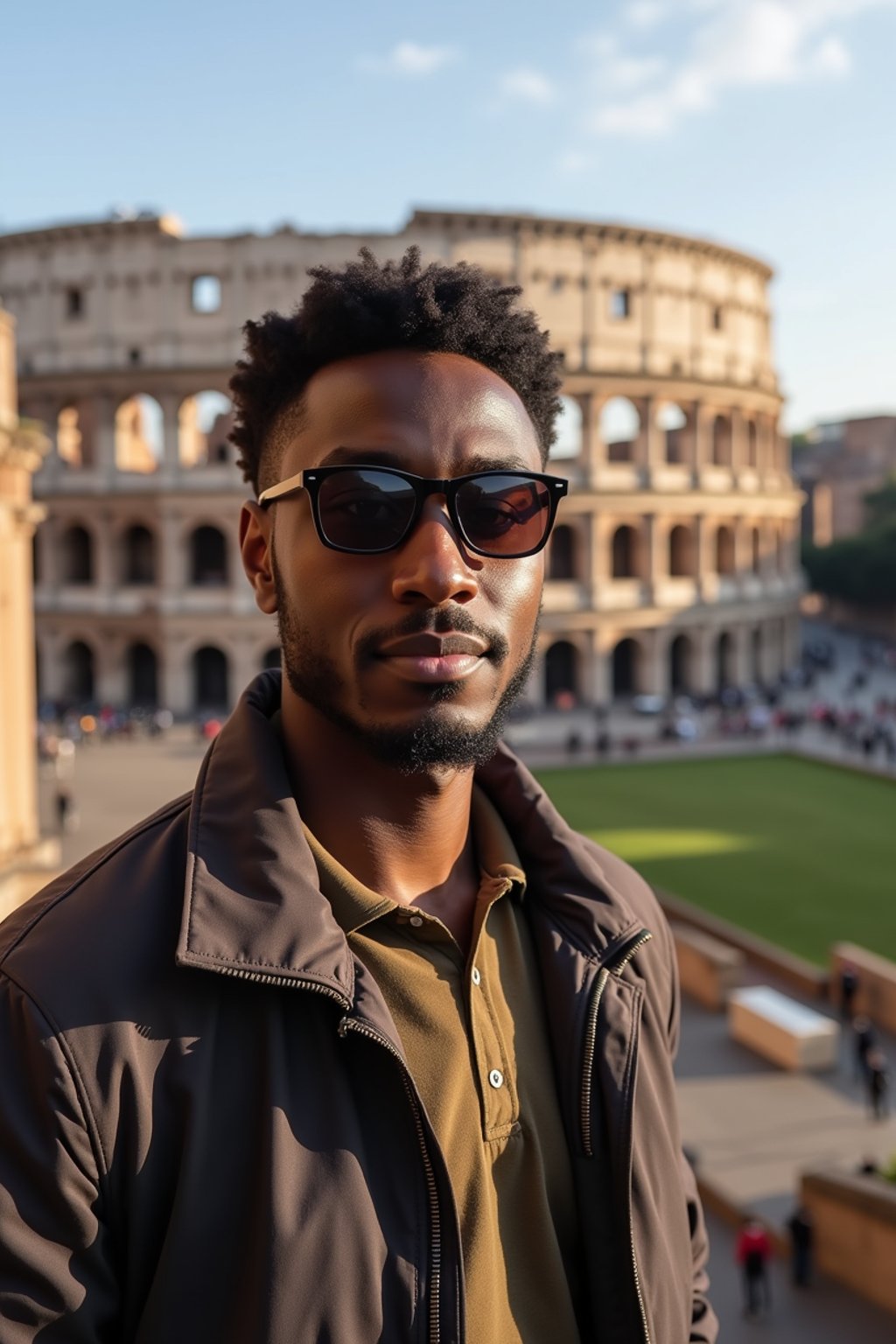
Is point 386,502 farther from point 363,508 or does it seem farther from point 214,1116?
point 214,1116

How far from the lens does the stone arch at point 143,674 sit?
46406 mm

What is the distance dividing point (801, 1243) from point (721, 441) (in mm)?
43778

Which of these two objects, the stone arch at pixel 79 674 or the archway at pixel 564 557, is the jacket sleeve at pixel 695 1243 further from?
the stone arch at pixel 79 674

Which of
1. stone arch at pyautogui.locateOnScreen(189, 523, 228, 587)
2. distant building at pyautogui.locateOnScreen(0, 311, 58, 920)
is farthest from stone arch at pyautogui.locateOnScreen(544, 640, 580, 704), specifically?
distant building at pyautogui.locateOnScreen(0, 311, 58, 920)

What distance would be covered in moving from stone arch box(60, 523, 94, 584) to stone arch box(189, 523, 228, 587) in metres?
4.26

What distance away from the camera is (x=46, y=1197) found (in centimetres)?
183

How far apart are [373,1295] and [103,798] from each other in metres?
27.7

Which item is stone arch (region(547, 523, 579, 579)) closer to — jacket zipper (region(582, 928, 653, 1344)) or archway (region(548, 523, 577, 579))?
archway (region(548, 523, 577, 579))

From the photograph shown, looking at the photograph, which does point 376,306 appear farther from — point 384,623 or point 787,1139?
point 787,1139

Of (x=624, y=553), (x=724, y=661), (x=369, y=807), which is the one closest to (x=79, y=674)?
(x=624, y=553)

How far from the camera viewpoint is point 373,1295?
1956 mm

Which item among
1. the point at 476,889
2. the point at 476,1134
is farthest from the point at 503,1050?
the point at 476,889

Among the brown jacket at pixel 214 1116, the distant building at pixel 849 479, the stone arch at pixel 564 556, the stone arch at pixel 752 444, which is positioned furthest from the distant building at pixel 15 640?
the distant building at pixel 849 479

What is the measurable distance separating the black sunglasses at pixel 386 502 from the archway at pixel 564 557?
146ft
